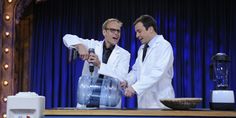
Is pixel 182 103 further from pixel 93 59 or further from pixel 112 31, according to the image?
pixel 112 31

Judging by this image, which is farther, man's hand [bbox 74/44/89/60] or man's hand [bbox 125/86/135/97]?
man's hand [bbox 125/86/135/97]

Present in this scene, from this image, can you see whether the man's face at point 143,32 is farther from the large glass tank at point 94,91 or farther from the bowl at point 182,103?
the bowl at point 182,103

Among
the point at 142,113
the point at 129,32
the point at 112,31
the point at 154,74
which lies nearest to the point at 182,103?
the point at 142,113

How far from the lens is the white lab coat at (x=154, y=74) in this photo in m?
2.84

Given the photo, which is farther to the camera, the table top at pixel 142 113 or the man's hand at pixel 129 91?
the man's hand at pixel 129 91

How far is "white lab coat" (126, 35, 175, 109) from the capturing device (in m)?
2.84

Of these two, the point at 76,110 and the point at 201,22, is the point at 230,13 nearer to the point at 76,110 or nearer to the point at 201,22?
the point at 201,22

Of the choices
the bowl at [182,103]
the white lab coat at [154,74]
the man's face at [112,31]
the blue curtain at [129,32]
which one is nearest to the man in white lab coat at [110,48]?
the man's face at [112,31]

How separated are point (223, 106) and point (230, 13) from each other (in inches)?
177

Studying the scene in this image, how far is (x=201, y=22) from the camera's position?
664cm

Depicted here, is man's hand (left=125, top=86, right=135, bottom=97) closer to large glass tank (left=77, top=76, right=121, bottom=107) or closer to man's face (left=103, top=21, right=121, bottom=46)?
large glass tank (left=77, top=76, right=121, bottom=107)

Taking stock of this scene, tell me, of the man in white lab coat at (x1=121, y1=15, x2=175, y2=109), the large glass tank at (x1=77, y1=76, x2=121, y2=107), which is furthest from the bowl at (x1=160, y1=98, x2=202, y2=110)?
the man in white lab coat at (x1=121, y1=15, x2=175, y2=109)

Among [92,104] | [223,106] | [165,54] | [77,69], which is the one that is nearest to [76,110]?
[92,104]

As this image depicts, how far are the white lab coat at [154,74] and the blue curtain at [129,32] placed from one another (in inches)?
137
